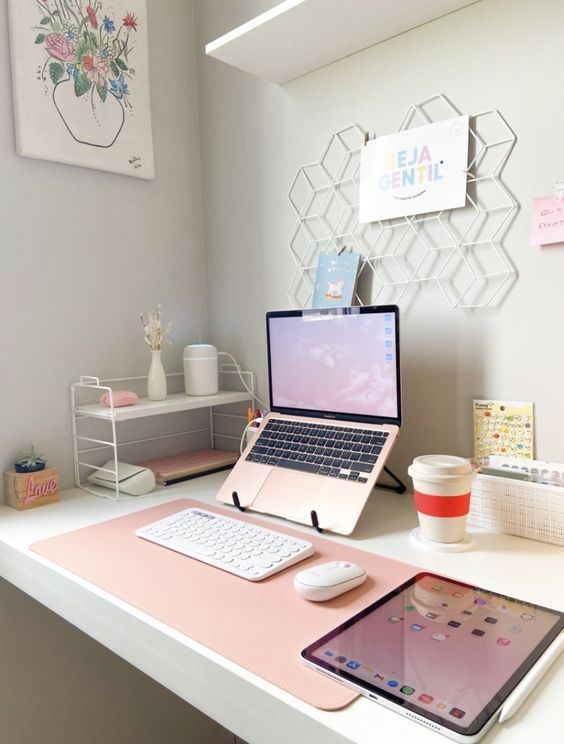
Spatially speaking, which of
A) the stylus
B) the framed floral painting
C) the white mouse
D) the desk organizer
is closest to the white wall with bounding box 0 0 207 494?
the framed floral painting

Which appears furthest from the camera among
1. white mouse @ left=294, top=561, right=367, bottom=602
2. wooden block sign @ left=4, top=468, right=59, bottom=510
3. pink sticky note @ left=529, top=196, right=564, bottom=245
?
wooden block sign @ left=4, top=468, right=59, bottom=510

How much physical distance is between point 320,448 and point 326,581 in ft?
1.36

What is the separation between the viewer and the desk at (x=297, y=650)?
1.76 feet

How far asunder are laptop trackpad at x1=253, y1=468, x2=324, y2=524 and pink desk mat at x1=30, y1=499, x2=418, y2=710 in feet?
0.16

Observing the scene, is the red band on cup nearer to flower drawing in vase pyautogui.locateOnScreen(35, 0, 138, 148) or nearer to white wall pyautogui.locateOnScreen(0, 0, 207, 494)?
white wall pyautogui.locateOnScreen(0, 0, 207, 494)

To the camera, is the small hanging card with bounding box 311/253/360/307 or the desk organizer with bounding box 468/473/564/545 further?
the small hanging card with bounding box 311/253/360/307

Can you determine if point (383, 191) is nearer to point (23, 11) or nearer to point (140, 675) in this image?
point (23, 11)

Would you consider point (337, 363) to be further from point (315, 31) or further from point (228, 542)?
point (315, 31)

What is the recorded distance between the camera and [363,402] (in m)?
1.14

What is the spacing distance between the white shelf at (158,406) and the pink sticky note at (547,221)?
0.81 m

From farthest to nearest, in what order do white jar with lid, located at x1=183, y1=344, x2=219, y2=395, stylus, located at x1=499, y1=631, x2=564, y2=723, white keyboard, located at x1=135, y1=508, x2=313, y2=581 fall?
1. white jar with lid, located at x1=183, y1=344, x2=219, y2=395
2. white keyboard, located at x1=135, y1=508, x2=313, y2=581
3. stylus, located at x1=499, y1=631, x2=564, y2=723

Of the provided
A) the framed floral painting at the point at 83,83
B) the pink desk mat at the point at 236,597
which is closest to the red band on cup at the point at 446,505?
the pink desk mat at the point at 236,597

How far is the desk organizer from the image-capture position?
0.93m

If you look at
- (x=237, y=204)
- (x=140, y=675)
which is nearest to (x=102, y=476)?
(x=140, y=675)
